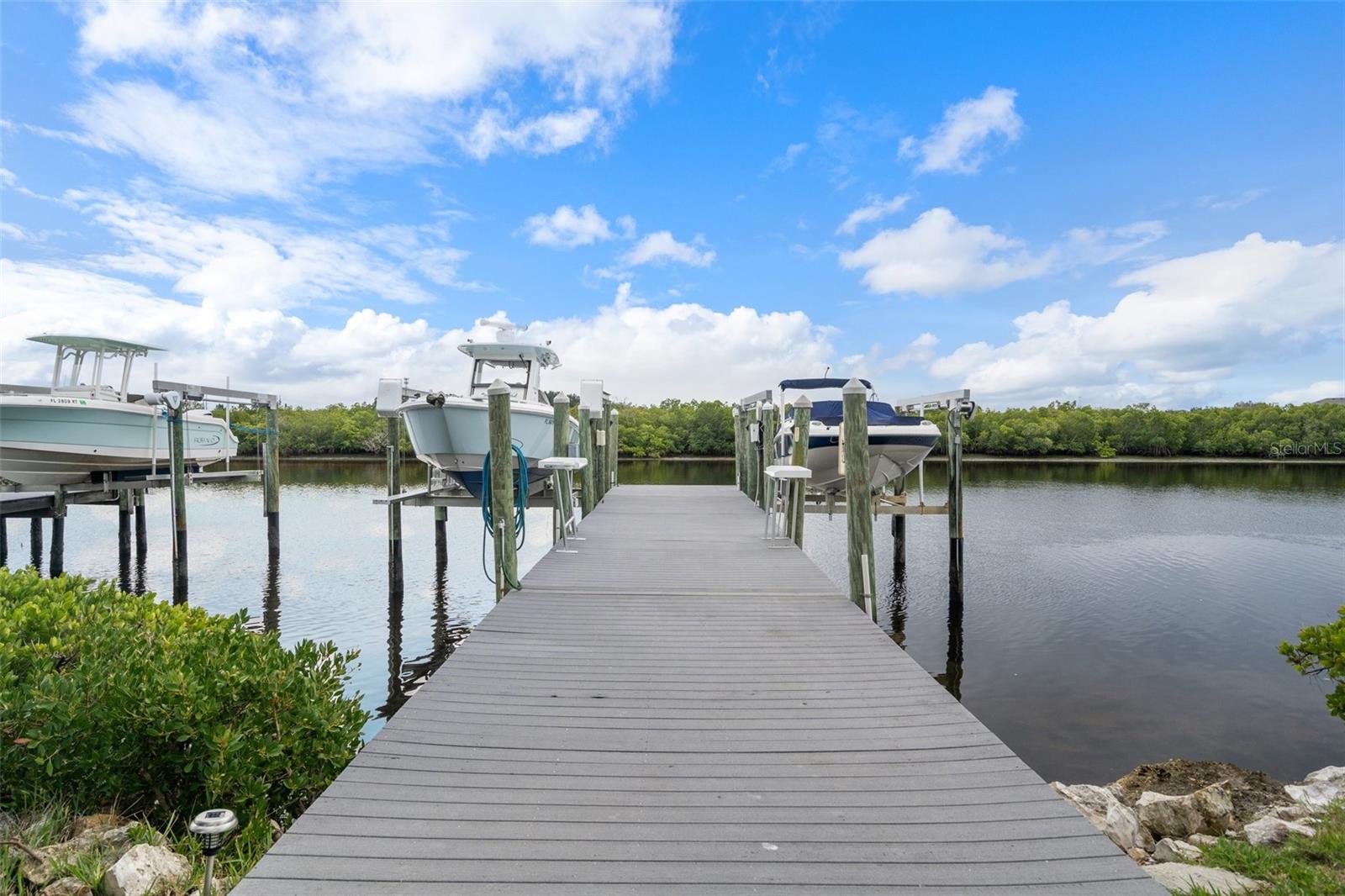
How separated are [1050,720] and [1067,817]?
21.5 ft

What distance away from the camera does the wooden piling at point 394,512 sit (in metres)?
13.2

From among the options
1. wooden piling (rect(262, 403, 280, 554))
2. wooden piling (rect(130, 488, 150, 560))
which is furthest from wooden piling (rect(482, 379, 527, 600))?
wooden piling (rect(130, 488, 150, 560))

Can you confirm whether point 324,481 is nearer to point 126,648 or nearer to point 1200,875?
point 126,648

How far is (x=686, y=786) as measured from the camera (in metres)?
3.00

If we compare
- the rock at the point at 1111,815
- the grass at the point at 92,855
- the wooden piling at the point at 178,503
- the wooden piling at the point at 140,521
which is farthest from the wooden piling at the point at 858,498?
the wooden piling at the point at 140,521

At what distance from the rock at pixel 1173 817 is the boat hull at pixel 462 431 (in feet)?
31.2

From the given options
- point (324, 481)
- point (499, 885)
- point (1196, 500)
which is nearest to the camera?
point (499, 885)

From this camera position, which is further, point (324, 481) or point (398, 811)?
point (324, 481)

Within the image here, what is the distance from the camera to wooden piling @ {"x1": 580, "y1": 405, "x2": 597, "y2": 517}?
11578mm

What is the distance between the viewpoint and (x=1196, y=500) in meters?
29.5

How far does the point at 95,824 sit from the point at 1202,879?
5.67 meters

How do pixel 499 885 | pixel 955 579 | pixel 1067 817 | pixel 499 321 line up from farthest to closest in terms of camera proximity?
pixel 499 321 < pixel 955 579 < pixel 1067 817 < pixel 499 885

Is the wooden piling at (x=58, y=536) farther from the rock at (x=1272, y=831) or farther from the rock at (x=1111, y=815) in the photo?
the rock at (x=1272, y=831)

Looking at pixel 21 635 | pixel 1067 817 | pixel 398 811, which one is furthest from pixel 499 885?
pixel 21 635
